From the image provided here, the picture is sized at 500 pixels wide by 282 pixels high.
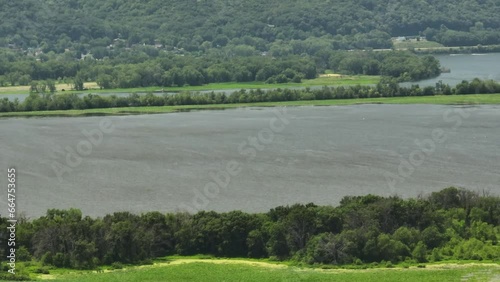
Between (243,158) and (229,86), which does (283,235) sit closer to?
(243,158)

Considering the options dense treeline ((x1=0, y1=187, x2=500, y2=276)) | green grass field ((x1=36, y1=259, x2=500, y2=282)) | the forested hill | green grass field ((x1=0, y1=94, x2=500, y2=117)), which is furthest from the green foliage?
the forested hill

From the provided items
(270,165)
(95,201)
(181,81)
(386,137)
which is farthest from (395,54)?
(95,201)

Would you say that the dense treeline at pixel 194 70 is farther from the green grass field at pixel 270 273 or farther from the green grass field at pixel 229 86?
the green grass field at pixel 270 273

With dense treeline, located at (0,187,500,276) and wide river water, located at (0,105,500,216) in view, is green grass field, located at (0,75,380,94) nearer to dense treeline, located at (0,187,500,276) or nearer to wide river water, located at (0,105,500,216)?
wide river water, located at (0,105,500,216)

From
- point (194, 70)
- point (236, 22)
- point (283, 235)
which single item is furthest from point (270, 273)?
point (236, 22)

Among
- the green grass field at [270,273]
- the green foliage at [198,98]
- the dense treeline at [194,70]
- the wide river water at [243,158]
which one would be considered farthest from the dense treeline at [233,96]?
the green grass field at [270,273]

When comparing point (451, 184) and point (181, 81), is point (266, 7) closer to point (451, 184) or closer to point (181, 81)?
point (181, 81)
